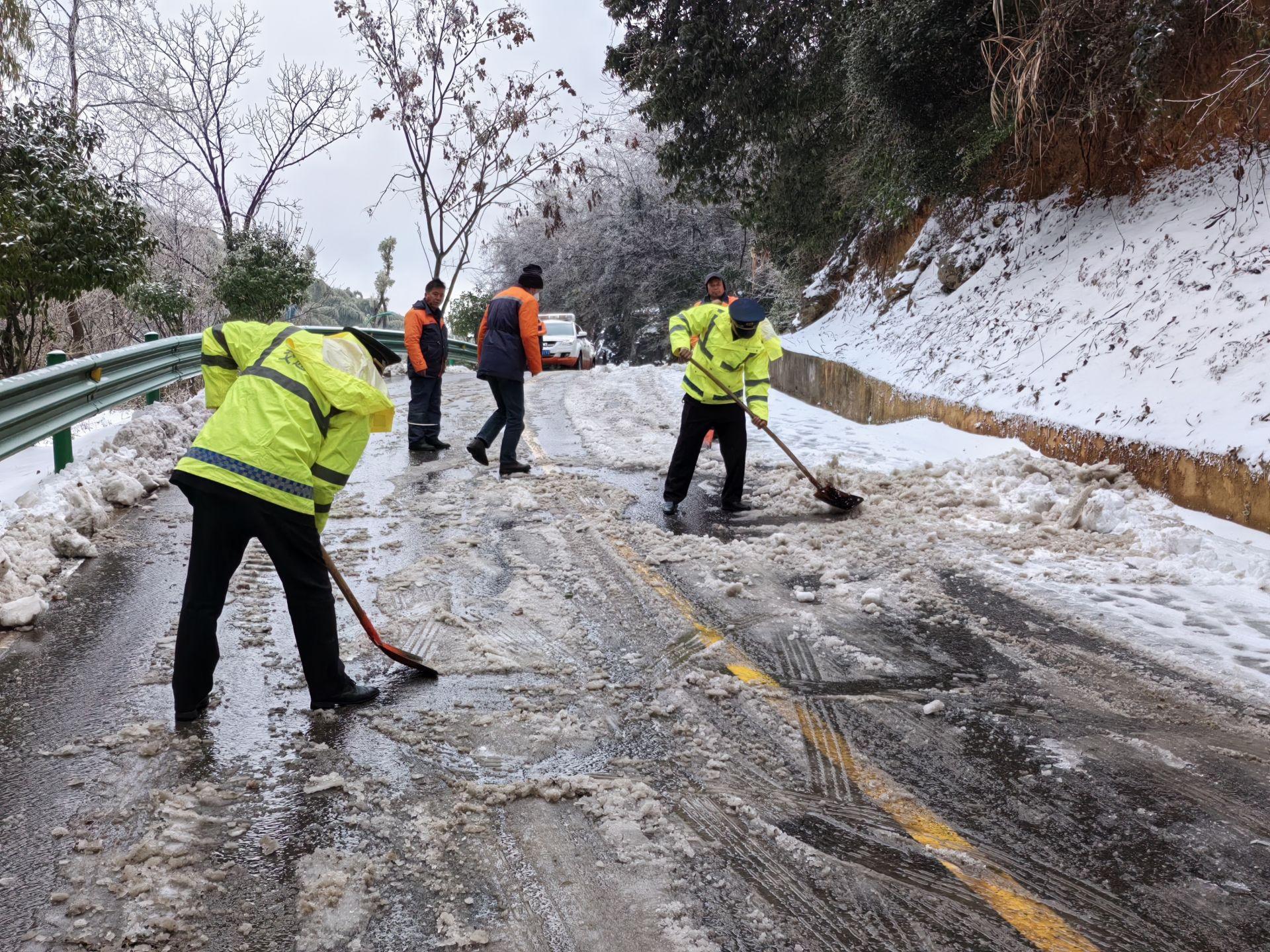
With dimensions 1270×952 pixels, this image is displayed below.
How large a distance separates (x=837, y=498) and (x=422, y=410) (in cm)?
501

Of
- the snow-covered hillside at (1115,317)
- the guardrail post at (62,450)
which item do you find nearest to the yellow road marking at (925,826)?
the snow-covered hillside at (1115,317)

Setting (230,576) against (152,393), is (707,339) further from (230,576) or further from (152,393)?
(152,393)

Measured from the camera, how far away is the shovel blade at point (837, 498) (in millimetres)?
7574

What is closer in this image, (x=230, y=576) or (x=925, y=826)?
(x=925, y=826)

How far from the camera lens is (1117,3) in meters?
9.16

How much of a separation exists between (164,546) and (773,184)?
45.8 ft

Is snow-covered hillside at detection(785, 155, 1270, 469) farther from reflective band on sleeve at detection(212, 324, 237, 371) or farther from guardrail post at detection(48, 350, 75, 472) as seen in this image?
guardrail post at detection(48, 350, 75, 472)

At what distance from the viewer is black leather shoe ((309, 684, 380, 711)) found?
4.00 m

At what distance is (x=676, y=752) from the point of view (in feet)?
11.8

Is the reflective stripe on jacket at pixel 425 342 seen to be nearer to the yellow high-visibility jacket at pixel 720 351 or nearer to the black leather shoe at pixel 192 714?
the yellow high-visibility jacket at pixel 720 351

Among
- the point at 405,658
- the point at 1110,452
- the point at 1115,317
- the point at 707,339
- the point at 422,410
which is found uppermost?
the point at 1115,317

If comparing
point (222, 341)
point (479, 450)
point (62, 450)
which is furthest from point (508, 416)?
point (222, 341)

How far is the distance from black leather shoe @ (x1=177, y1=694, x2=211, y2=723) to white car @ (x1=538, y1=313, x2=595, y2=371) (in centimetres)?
1979

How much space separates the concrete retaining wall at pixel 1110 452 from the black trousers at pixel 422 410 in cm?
559
